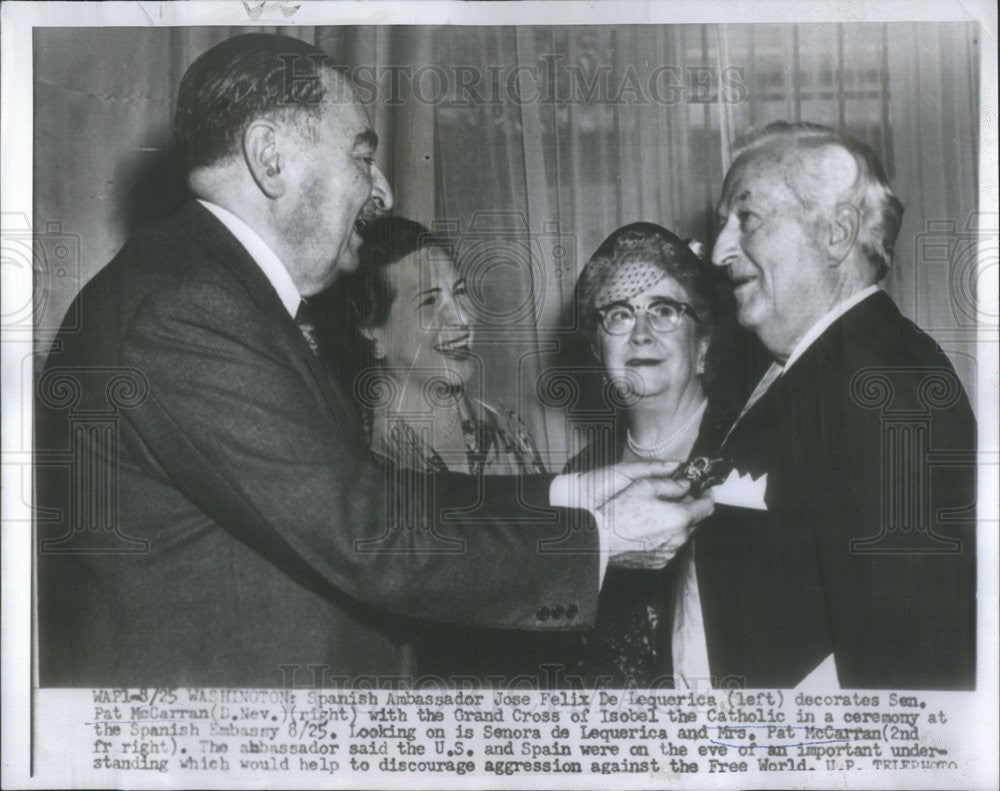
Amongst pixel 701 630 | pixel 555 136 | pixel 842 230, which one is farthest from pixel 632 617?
pixel 555 136

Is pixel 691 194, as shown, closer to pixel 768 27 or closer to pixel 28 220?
pixel 768 27

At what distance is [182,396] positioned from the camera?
7.46ft

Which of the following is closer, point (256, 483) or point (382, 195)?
point (256, 483)

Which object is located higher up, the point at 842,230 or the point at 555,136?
the point at 555,136

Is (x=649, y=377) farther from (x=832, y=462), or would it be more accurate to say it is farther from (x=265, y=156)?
(x=265, y=156)

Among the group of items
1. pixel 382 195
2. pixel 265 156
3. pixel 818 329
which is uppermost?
pixel 265 156

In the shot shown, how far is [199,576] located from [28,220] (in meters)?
1.06

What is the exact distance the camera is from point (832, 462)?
232 cm

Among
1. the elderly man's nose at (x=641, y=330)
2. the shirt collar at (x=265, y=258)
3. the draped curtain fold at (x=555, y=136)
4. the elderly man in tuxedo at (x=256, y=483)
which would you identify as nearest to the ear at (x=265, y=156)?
the elderly man in tuxedo at (x=256, y=483)

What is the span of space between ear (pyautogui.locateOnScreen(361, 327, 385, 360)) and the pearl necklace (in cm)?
67

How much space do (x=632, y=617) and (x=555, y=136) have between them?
1.27 m

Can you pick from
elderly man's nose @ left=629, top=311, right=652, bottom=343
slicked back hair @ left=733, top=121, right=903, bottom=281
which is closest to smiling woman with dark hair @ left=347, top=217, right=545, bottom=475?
elderly man's nose @ left=629, top=311, right=652, bottom=343

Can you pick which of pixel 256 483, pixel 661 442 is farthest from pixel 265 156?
pixel 661 442

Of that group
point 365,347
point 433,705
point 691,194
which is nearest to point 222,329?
point 365,347
